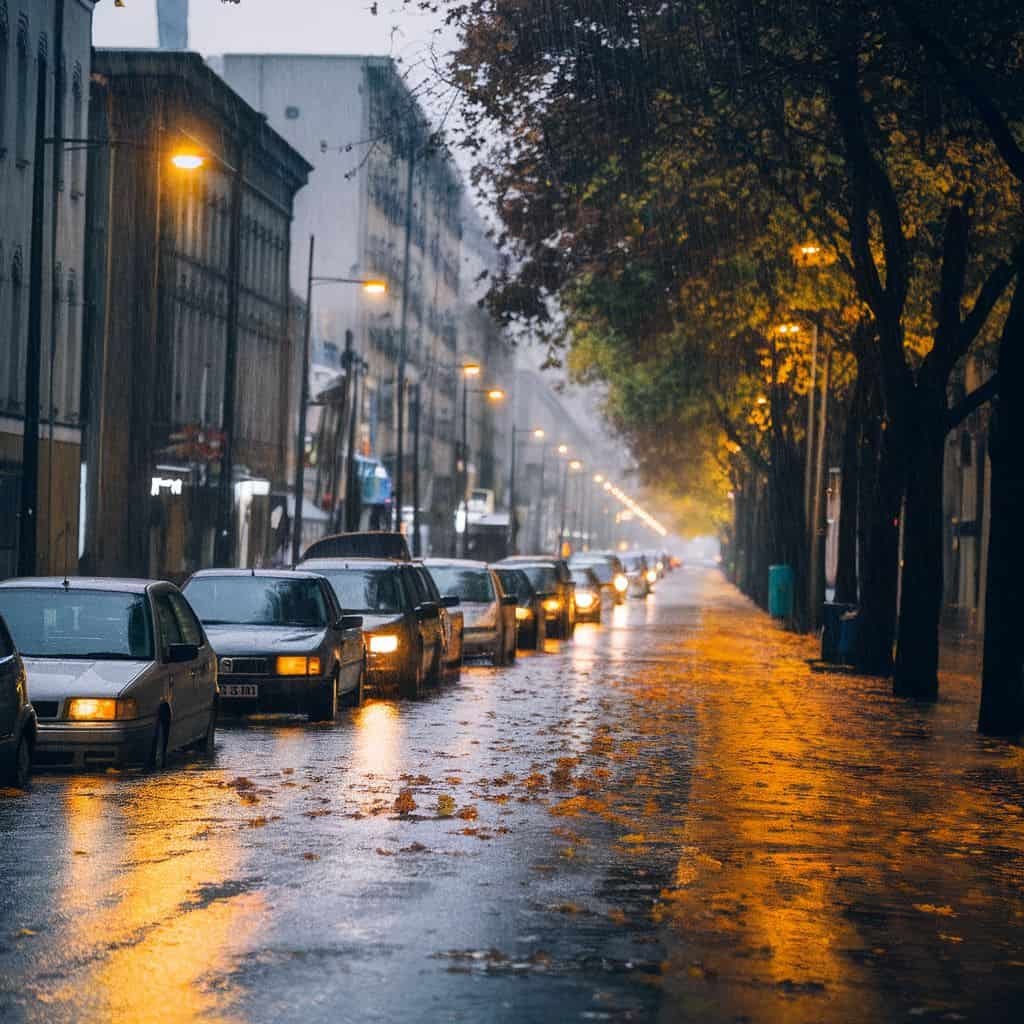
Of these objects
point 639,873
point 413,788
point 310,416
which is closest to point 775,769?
point 413,788

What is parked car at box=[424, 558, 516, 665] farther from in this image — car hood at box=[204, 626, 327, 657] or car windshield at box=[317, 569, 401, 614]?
car hood at box=[204, 626, 327, 657]

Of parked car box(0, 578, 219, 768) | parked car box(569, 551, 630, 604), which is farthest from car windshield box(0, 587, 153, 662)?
parked car box(569, 551, 630, 604)

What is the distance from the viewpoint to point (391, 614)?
2945cm

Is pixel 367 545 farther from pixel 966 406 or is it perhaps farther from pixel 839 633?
pixel 966 406

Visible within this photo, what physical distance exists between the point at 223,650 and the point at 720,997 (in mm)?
14726

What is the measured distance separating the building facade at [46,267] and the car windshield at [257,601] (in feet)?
61.3

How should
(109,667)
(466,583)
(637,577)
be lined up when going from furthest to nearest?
(637,577)
(466,583)
(109,667)

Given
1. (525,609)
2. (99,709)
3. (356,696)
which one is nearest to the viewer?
(99,709)

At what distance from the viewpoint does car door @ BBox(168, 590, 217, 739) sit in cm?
1928

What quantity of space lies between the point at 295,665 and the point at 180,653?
5.22m

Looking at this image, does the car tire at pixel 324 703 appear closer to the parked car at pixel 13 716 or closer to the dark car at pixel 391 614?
the dark car at pixel 391 614

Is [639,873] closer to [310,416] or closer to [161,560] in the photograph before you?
[161,560]

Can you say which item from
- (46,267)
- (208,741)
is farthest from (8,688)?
(46,267)

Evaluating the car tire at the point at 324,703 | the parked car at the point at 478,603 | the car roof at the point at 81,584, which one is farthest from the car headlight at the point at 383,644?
the car roof at the point at 81,584
